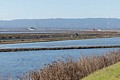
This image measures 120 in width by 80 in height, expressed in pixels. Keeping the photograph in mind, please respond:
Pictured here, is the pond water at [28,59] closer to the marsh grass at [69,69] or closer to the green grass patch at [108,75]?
the marsh grass at [69,69]

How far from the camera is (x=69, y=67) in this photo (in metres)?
19.7

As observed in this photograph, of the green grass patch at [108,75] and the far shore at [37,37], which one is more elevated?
the green grass patch at [108,75]

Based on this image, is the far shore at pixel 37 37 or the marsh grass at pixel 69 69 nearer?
the marsh grass at pixel 69 69

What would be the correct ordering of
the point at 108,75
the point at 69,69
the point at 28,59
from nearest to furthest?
the point at 108,75
the point at 69,69
the point at 28,59

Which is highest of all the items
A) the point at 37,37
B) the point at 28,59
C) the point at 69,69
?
the point at 69,69

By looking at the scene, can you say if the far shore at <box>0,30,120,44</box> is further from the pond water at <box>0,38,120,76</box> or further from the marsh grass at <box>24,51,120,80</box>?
the marsh grass at <box>24,51,120,80</box>

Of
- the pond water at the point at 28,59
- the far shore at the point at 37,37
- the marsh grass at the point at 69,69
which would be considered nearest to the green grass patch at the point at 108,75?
the marsh grass at the point at 69,69

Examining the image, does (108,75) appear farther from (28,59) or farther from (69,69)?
(28,59)

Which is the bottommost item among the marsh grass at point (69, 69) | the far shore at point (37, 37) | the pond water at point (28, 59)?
the far shore at point (37, 37)

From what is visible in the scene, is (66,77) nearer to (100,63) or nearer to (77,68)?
(77,68)

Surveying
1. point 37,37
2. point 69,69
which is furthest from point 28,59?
point 37,37

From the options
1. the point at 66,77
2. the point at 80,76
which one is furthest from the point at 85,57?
the point at 66,77

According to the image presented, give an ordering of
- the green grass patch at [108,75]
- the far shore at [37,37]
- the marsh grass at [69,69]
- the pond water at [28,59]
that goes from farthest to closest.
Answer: the far shore at [37,37] < the pond water at [28,59] < the marsh grass at [69,69] < the green grass patch at [108,75]

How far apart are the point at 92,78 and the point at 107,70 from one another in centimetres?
223
